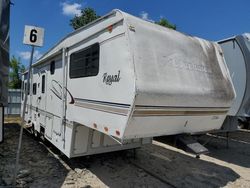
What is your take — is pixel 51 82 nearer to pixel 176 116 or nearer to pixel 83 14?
pixel 176 116

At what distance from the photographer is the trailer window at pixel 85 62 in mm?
4684

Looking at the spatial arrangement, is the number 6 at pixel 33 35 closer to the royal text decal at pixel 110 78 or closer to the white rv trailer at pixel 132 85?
the white rv trailer at pixel 132 85

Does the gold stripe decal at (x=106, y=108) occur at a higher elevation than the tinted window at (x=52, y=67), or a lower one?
lower

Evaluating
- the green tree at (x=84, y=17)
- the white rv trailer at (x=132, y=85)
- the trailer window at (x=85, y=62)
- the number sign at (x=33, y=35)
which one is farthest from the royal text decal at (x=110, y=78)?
the green tree at (x=84, y=17)

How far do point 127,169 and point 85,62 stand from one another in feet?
8.79

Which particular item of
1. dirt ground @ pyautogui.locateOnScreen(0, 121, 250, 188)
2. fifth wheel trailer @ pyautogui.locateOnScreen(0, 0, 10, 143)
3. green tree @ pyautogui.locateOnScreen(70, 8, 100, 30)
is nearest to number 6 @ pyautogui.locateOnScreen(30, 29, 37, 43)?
fifth wheel trailer @ pyautogui.locateOnScreen(0, 0, 10, 143)

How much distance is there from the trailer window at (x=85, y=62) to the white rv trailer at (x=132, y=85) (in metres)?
0.02

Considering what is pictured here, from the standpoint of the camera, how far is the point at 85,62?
5047 mm

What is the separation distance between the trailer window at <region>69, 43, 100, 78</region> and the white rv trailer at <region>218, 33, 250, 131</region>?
14.8 feet

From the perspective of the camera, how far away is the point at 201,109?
15.8 feet

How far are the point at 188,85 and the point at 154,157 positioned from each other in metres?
3.24

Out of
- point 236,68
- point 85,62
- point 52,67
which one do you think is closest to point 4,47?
point 52,67

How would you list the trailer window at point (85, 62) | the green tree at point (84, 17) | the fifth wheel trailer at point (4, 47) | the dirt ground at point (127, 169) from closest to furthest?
the trailer window at point (85, 62) → the fifth wheel trailer at point (4, 47) → the dirt ground at point (127, 169) → the green tree at point (84, 17)

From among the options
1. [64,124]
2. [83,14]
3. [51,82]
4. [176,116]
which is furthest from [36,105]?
[83,14]
